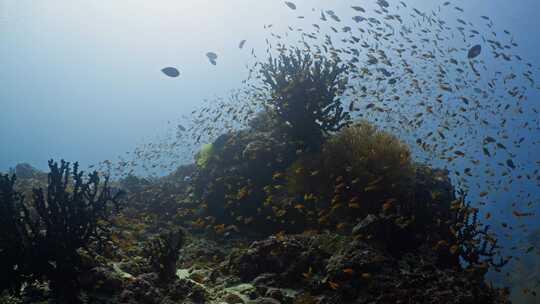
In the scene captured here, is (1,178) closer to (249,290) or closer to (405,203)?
(249,290)

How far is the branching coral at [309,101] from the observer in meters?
9.34

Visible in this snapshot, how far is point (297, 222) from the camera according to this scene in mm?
8297

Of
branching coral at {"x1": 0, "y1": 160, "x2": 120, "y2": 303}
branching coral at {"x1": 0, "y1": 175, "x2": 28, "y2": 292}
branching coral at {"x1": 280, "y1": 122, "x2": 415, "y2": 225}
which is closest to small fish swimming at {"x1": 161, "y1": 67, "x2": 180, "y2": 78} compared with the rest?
branching coral at {"x1": 280, "y1": 122, "x2": 415, "y2": 225}

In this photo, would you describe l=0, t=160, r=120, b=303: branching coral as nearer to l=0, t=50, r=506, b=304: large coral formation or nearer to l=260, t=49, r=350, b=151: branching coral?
l=0, t=50, r=506, b=304: large coral formation

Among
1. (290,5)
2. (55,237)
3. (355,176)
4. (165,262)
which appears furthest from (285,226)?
(290,5)

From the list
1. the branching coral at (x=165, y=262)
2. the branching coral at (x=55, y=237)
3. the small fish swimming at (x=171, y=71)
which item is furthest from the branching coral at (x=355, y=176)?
the small fish swimming at (x=171, y=71)

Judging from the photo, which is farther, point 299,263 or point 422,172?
point 422,172

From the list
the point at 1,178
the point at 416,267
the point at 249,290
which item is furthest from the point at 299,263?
the point at 1,178

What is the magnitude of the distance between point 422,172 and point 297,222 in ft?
9.87

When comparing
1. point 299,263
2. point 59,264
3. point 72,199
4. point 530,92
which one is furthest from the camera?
point 530,92

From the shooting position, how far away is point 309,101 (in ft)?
30.6

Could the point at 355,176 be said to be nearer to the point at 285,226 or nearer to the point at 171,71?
the point at 285,226

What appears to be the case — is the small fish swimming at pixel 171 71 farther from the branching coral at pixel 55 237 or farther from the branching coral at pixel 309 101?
the branching coral at pixel 55 237

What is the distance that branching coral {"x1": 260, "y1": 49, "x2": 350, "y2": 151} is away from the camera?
368 inches
